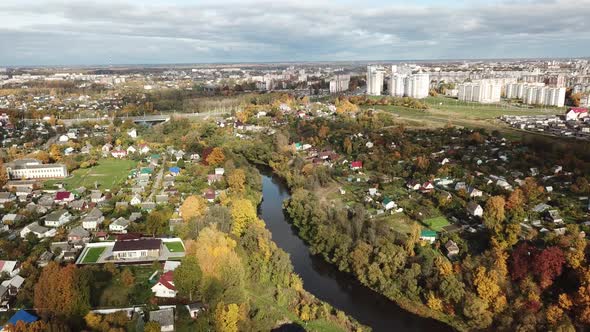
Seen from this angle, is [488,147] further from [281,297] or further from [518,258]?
[281,297]

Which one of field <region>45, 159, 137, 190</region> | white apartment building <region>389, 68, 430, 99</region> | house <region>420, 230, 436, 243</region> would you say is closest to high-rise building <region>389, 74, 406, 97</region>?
white apartment building <region>389, 68, 430, 99</region>

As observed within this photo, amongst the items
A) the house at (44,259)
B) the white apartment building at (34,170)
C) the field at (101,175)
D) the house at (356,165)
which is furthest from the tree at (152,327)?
the white apartment building at (34,170)

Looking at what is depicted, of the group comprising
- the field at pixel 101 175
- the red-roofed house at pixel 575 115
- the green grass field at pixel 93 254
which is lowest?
the green grass field at pixel 93 254

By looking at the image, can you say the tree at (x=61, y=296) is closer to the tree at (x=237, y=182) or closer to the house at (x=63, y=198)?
the house at (x=63, y=198)

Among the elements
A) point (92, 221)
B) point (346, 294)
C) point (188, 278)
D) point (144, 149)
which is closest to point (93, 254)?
point (92, 221)

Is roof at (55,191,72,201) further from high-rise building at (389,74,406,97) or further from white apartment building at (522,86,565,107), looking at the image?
high-rise building at (389,74,406,97)

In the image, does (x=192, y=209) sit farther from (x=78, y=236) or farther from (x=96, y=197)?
(x=96, y=197)

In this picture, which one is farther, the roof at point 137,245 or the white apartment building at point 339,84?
the white apartment building at point 339,84
